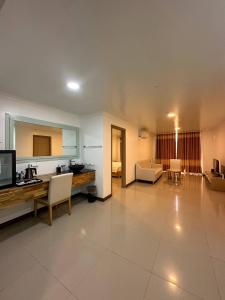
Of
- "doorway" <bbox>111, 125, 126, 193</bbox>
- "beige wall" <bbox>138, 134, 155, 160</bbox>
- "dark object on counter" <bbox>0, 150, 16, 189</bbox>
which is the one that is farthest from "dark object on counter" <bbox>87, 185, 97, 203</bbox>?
"beige wall" <bbox>138, 134, 155, 160</bbox>

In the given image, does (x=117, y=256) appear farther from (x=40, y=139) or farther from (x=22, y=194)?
(x=40, y=139)

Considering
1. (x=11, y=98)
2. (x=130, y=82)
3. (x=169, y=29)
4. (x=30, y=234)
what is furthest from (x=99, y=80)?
(x=30, y=234)

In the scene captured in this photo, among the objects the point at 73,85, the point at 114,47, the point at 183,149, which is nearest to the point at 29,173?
the point at 73,85

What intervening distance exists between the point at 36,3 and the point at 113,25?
21.7 inches

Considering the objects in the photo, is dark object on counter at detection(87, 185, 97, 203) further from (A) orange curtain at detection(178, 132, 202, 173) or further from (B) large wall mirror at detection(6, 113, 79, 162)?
(A) orange curtain at detection(178, 132, 202, 173)

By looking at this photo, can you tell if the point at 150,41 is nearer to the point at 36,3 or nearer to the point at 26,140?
the point at 36,3

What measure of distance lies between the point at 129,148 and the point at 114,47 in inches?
156

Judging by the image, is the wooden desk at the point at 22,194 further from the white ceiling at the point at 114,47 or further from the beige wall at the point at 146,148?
the beige wall at the point at 146,148

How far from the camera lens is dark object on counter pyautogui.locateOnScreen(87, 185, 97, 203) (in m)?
3.64

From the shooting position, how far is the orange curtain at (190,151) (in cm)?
734

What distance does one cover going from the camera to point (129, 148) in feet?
17.0

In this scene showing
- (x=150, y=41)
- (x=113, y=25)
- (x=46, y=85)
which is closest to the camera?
(x=113, y=25)

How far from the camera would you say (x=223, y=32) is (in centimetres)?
119

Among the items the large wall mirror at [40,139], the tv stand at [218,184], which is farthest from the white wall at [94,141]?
the tv stand at [218,184]
